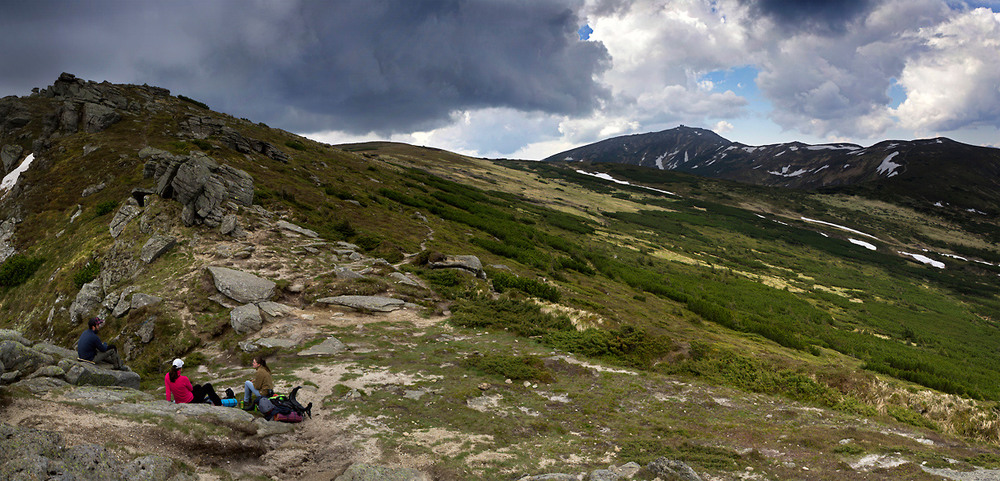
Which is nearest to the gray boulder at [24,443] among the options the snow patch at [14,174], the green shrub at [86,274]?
the green shrub at [86,274]

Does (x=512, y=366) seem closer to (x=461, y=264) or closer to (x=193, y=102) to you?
(x=461, y=264)

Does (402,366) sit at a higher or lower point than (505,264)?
lower

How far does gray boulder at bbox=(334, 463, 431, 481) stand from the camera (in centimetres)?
834

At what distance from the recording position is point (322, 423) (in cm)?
1176

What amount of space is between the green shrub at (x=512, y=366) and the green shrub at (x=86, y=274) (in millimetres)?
21587

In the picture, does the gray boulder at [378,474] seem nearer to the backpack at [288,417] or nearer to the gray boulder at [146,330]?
the backpack at [288,417]

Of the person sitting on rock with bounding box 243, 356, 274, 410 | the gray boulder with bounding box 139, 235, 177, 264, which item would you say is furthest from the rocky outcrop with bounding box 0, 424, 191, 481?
the gray boulder with bounding box 139, 235, 177, 264

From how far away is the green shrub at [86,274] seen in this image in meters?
21.7

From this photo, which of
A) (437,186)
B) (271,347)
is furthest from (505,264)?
(437,186)

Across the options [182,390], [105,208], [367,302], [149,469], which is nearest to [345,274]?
[367,302]

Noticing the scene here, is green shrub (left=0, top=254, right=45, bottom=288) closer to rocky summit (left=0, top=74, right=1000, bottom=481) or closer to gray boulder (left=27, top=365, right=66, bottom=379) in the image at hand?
rocky summit (left=0, top=74, right=1000, bottom=481)

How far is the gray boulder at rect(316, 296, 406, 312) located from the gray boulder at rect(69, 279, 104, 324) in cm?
1070

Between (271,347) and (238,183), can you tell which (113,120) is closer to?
(238,183)

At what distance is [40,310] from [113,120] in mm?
Result: 31872
